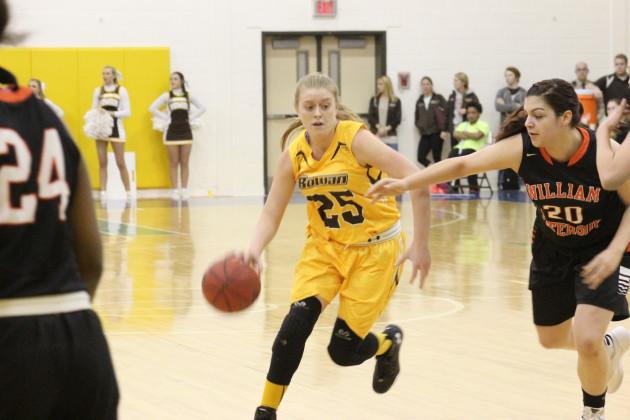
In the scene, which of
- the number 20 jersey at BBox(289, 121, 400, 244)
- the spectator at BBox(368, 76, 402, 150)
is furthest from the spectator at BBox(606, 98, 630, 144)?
the spectator at BBox(368, 76, 402, 150)

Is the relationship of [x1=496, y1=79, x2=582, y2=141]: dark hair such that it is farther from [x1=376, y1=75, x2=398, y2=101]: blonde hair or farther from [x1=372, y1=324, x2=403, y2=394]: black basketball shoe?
[x1=376, y1=75, x2=398, y2=101]: blonde hair

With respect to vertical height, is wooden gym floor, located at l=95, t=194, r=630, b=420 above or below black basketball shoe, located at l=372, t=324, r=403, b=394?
below

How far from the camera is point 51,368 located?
6.74 ft

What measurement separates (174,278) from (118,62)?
31.7 feet

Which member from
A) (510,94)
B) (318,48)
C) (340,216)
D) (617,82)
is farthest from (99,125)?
(340,216)

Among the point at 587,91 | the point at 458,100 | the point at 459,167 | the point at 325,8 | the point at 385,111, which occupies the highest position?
the point at 325,8

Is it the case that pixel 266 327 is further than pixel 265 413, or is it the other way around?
pixel 266 327

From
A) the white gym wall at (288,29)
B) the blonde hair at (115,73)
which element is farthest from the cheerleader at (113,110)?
the white gym wall at (288,29)

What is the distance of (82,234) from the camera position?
2.19 metres

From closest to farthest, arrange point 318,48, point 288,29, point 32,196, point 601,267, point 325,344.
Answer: point 32,196, point 601,267, point 325,344, point 288,29, point 318,48

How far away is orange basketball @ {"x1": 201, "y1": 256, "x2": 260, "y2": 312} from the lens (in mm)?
4207

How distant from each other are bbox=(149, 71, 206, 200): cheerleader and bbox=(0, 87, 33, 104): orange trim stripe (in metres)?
15.1

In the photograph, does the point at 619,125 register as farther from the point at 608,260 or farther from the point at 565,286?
the point at 608,260

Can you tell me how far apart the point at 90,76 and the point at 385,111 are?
496cm
